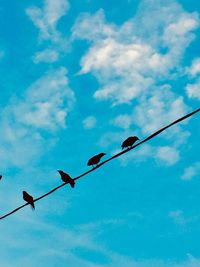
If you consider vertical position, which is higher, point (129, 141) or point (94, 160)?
point (94, 160)

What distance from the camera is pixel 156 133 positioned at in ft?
23.0

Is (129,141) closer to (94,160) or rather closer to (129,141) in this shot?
(129,141)

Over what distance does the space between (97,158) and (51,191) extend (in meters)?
6.44

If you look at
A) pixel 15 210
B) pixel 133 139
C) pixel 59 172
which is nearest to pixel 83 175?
pixel 15 210

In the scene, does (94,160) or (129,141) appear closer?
(129,141)

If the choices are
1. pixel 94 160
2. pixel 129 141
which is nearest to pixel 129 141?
pixel 129 141

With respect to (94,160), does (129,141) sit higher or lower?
lower

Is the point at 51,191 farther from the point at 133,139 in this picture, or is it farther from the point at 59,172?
the point at 59,172

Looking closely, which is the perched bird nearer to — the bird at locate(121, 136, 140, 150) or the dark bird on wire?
the bird at locate(121, 136, 140, 150)

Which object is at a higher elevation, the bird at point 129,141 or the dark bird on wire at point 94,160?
the dark bird on wire at point 94,160

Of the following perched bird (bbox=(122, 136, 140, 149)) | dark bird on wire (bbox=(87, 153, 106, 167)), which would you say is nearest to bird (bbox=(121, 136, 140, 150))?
perched bird (bbox=(122, 136, 140, 149))

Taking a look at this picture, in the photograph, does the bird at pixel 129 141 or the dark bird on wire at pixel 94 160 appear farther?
the dark bird on wire at pixel 94 160

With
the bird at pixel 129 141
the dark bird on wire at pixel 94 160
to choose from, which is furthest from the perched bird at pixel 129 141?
the dark bird on wire at pixel 94 160

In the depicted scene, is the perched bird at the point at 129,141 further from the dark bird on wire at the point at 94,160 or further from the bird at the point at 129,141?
the dark bird on wire at the point at 94,160
